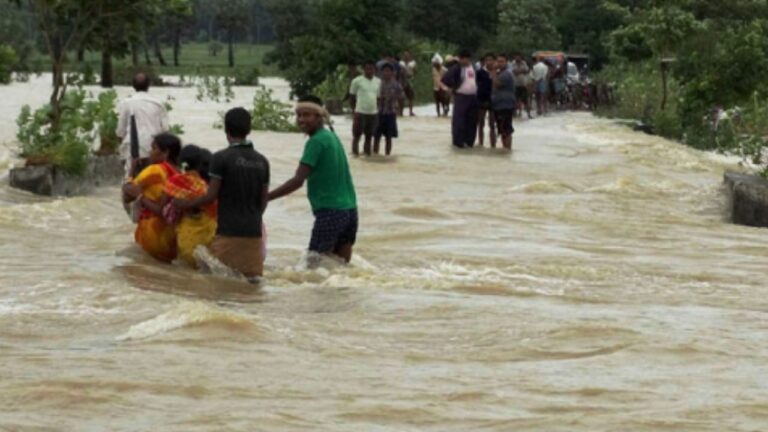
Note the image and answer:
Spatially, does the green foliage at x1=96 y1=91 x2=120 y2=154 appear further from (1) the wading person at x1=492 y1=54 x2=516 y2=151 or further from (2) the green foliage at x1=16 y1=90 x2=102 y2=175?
(1) the wading person at x1=492 y1=54 x2=516 y2=151

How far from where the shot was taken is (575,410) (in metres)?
8.62

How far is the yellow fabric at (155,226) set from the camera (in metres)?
12.8

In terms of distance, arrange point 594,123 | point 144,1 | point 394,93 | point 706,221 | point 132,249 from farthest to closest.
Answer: point 594,123, point 394,93, point 144,1, point 706,221, point 132,249

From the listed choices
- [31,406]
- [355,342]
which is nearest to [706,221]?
[355,342]

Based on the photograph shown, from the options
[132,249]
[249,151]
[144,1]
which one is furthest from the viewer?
[144,1]

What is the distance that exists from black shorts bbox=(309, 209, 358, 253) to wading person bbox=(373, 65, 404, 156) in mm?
13304

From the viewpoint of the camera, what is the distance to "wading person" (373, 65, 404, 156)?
1038 inches

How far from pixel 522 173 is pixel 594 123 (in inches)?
577

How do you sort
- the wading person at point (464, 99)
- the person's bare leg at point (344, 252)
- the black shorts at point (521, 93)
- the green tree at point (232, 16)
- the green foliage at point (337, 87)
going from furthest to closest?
1. the green tree at point (232, 16)
2. the green foliage at point (337, 87)
3. the black shorts at point (521, 93)
4. the wading person at point (464, 99)
5. the person's bare leg at point (344, 252)

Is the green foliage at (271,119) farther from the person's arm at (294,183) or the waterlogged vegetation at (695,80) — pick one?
the person's arm at (294,183)

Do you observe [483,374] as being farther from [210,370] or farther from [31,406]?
[31,406]

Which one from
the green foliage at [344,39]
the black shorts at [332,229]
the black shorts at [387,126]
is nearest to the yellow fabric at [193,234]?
the black shorts at [332,229]

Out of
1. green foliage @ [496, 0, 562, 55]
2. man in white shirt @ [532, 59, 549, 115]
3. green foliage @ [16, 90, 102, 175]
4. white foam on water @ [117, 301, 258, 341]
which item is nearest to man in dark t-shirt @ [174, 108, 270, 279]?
white foam on water @ [117, 301, 258, 341]

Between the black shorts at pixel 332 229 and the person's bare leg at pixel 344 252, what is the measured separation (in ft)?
0.10
